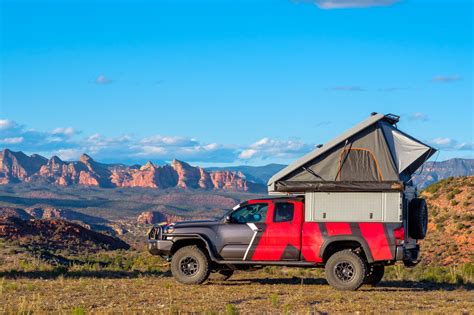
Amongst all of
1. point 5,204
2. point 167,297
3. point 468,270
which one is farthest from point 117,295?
point 5,204

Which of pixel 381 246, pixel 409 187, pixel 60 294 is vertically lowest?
pixel 60 294

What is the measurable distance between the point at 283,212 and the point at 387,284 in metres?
4.03

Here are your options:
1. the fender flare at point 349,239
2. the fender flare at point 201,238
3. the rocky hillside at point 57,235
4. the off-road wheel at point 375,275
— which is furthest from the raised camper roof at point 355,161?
the rocky hillside at point 57,235

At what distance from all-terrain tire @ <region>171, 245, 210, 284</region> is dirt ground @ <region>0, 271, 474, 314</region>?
0.24 m

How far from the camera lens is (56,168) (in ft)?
620

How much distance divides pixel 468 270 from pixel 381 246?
27.6 feet

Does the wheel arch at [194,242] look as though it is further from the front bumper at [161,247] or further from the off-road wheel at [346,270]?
the off-road wheel at [346,270]

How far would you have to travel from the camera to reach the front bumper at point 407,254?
18.5m

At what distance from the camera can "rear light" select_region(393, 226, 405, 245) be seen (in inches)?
728

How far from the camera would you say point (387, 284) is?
70.9ft

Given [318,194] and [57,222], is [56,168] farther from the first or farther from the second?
[318,194]

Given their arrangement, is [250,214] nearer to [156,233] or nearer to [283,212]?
[283,212]

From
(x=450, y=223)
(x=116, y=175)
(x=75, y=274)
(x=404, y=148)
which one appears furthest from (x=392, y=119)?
(x=116, y=175)

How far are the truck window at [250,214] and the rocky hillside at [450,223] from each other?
21162mm
